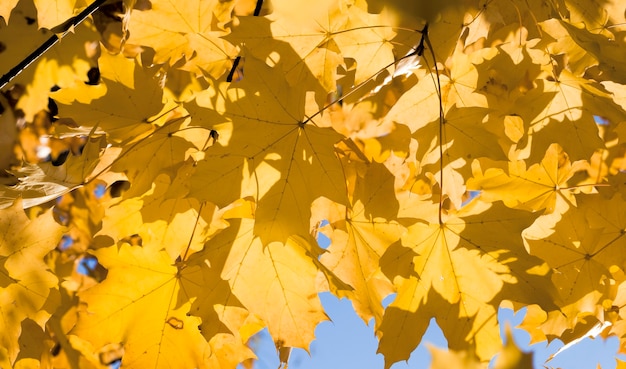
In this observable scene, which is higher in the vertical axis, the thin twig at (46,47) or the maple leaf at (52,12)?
the maple leaf at (52,12)

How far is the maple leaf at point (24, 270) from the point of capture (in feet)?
4.61

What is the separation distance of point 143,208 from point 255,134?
50 cm

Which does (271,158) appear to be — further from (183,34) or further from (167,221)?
(183,34)

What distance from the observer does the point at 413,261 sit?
1.39 meters

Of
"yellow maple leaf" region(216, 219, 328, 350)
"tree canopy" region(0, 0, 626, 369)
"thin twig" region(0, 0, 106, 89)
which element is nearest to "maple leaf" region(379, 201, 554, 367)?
"tree canopy" region(0, 0, 626, 369)

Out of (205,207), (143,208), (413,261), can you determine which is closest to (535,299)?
(413,261)

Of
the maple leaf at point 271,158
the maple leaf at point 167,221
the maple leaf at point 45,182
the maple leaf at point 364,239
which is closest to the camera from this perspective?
the maple leaf at point 271,158

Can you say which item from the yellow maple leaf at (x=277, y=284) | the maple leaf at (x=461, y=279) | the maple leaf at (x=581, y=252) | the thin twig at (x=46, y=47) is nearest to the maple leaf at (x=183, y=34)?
the thin twig at (x=46, y=47)

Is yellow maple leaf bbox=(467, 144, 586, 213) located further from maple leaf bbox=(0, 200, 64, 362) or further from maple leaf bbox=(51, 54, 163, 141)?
maple leaf bbox=(0, 200, 64, 362)

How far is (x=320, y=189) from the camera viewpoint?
1275mm

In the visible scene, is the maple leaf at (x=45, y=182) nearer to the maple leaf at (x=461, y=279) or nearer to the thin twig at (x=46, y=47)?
the thin twig at (x=46, y=47)

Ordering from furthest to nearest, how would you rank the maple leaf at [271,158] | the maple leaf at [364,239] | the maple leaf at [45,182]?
the maple leaf at [364,239] < the maple leaf at [45,182] < the maple leaf at [271,158]

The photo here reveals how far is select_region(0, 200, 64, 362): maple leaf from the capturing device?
1.41 meters

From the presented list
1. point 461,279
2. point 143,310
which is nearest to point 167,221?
point 143,310
